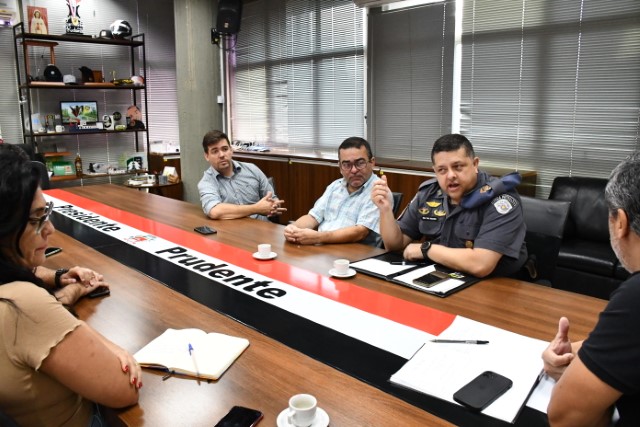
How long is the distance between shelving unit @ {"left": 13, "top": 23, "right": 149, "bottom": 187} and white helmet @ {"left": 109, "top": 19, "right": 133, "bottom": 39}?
0.25 feet

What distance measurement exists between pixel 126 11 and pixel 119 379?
6701 millimetres

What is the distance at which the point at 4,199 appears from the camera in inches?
43.7

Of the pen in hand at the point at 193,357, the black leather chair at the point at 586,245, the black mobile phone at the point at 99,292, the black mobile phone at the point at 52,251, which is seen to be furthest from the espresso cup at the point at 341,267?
the black leather chair at the point at 586,245

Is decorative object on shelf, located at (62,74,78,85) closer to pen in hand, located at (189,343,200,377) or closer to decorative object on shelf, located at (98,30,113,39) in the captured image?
decorative object on shelf, located at (98,30,113,39)

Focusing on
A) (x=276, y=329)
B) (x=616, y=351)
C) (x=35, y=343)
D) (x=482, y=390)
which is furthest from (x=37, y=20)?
(x=616, y=351)

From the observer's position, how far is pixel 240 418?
112cm

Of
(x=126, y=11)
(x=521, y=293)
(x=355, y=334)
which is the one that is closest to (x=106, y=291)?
(x=355, y=334)

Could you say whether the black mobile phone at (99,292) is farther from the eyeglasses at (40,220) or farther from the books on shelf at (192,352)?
the eyeglasses at (40,220)

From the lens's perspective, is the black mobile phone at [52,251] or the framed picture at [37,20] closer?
the black mobile phone at [52,251]

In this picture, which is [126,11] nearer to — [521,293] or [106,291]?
[106,291]

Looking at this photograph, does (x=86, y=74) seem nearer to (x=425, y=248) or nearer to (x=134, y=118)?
(x=134, y=118)

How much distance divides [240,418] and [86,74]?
5.99 m

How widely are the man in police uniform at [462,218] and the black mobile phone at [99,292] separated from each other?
1252 mm

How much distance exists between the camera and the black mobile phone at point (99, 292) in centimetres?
193
